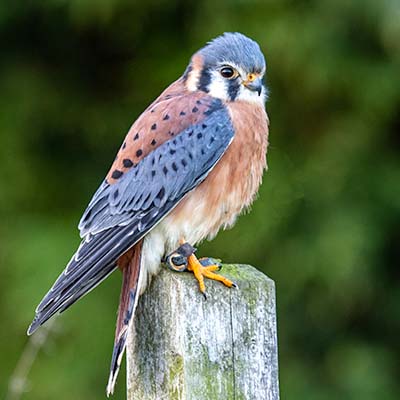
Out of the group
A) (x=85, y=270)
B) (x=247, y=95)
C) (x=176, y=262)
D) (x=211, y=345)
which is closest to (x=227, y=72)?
(x=247, y=95)

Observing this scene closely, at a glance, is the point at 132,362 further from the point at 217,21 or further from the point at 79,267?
the point at 217,21

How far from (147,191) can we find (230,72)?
63 cm

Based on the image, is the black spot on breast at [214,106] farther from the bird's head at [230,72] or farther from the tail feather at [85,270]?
the tail feather at [85,270]

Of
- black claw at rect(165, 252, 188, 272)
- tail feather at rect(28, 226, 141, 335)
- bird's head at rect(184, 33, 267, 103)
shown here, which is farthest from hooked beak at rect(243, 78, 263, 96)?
black claw at rect(165, 252, 188, 272)

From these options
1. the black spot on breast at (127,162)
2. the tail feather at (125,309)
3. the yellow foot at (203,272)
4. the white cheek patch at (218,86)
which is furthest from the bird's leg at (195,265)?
the white cheek patch at (218,86)

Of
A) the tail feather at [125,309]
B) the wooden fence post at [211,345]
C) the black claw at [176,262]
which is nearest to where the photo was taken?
the wooden fence post at [211,345]

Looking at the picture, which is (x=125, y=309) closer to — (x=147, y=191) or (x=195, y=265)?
(x=195, y=265)

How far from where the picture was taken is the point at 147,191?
341 centimetres

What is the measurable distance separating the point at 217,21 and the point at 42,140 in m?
1.44

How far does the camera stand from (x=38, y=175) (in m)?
6.09

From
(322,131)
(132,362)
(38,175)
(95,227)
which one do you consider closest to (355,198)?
(322,131)

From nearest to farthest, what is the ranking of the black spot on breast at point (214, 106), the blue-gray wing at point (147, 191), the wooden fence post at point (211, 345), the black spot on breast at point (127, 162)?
1. the wooden fence post at point (211, 345)
2. the blue-gray wing at point (147, 191)
3. the black spot on breast at point (127, 162)
4. the black spot on breast at point (214, 106)

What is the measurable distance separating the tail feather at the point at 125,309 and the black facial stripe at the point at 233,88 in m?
0.86

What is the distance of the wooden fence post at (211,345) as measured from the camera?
7.73 ft
